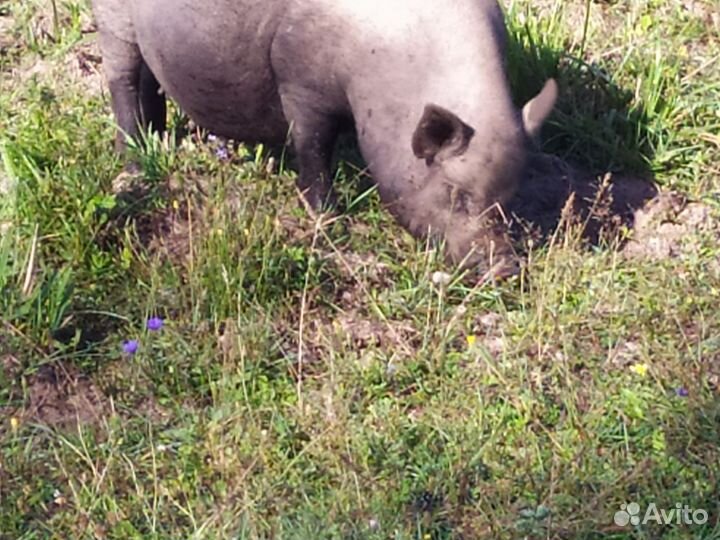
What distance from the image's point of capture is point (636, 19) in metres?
6.57

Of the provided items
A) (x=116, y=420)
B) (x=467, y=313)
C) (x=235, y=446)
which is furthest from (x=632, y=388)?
(x=116, y=420)

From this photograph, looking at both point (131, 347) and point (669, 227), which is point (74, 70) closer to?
point (131, 347)

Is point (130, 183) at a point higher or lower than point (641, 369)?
lower

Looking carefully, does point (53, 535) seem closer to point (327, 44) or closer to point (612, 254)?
point (327, 44)

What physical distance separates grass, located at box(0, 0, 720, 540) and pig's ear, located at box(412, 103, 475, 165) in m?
0.43

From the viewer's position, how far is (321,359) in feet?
15.4

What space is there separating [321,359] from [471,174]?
0.88 meters

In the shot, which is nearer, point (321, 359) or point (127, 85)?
point (321, 359)

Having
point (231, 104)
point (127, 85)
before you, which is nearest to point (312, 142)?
point (231, 104)

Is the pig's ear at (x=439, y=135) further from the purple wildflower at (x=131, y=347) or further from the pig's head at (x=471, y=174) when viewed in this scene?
the purple wildflower at (x=131, y=347)

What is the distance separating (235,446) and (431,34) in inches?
68.7

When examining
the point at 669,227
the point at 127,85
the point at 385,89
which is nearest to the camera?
the point at 385,89

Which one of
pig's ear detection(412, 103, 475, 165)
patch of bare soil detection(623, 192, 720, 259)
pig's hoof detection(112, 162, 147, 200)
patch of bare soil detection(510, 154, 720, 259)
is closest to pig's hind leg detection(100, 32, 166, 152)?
pig's hoof detection(112, 162, 147, 200)

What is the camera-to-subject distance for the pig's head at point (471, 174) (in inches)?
191
